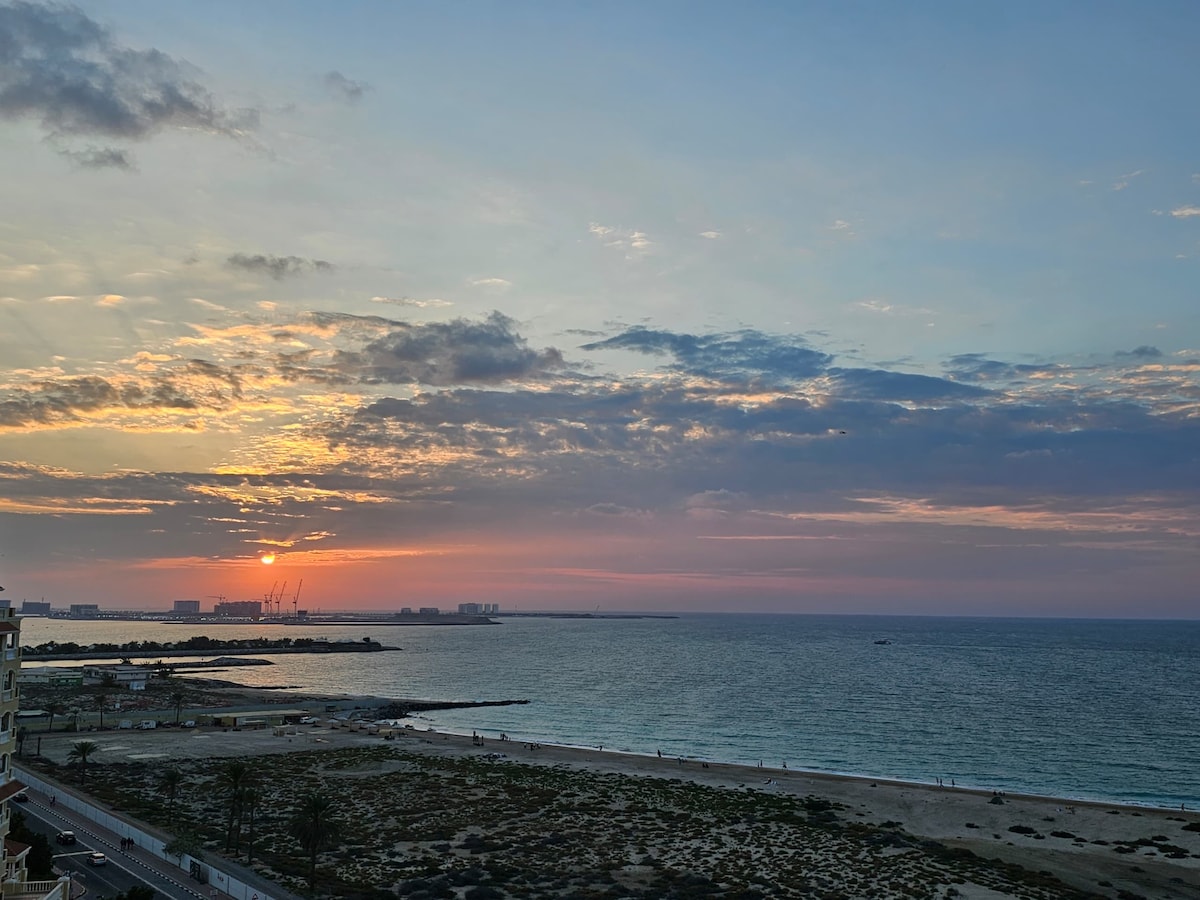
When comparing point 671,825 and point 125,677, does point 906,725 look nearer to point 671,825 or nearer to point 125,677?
point 671,825

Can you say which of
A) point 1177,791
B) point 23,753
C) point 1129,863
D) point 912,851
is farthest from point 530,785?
point 1177,791

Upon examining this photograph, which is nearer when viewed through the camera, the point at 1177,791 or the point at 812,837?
the point at 812,837

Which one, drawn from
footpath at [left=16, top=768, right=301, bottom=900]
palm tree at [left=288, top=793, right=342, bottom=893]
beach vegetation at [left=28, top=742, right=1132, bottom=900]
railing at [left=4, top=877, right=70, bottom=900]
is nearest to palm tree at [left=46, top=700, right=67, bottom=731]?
beach vegetation at [left=28, top=742, right=1132, bottom=900]

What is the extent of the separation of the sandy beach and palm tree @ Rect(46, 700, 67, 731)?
11.4m

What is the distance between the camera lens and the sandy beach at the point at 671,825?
54344 mm

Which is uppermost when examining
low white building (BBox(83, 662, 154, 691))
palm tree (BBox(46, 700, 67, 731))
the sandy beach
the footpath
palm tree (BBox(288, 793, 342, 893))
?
palm tree (BBox(288, 793, 342, 893))

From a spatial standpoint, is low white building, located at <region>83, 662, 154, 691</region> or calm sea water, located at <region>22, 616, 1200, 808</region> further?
low white building, located at <region>83, 662, 154, 691</region>

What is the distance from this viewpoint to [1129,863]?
196ft

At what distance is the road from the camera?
47656 mm

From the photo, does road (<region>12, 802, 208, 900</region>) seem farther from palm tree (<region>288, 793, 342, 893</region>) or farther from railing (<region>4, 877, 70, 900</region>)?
railing (<region>4, 877, 70, 900</region>)

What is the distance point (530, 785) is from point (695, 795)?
16.4 m

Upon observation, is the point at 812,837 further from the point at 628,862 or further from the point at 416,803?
the point at 416,803

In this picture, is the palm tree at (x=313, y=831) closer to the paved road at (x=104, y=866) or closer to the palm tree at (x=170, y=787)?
the paved road at (x=104, y=866)

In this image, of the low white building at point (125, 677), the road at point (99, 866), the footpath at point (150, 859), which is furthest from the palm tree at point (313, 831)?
the low white building at point (125, 677)
